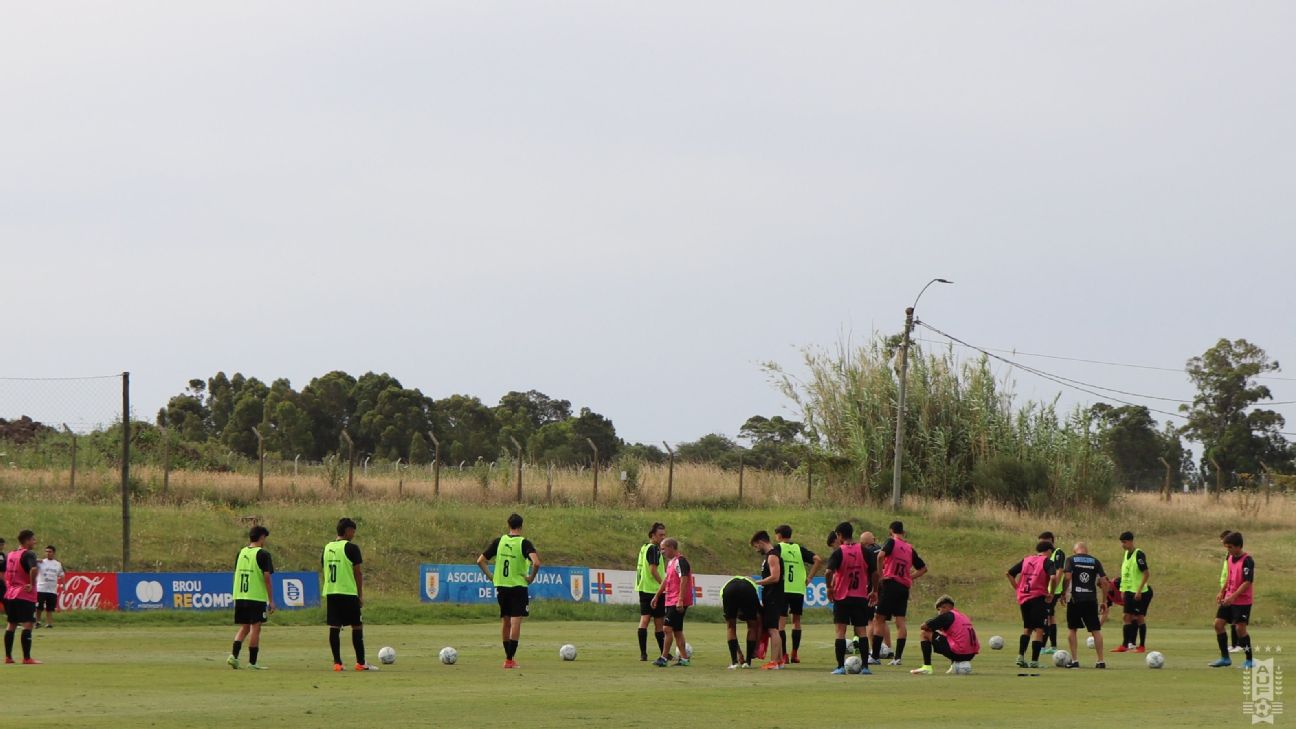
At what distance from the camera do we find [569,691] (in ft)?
55.2

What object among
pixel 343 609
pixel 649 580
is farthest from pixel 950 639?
pixel 343 609

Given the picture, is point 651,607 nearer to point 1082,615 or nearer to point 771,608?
point 771,608

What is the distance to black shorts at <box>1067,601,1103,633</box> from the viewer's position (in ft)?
73.7

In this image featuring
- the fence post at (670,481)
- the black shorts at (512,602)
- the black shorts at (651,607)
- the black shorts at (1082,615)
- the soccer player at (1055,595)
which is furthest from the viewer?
the fence post at (670,481)

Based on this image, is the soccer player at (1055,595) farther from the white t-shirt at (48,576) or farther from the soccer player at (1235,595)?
the white t-shirt at (48,576)

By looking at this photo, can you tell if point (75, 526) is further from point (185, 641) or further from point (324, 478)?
point (185, 641)

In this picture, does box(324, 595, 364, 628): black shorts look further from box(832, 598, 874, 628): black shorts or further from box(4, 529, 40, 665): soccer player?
box(832, 598, 874, 628): black shorts

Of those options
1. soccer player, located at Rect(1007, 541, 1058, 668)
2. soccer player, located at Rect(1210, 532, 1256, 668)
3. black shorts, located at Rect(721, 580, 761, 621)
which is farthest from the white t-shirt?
soccer player, located at Rect(1210, 532, 1256, 668)

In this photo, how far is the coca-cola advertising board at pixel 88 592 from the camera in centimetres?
3325

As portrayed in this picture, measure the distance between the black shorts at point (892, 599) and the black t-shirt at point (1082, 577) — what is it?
9.41ft

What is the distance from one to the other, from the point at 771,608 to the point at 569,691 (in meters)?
4.96

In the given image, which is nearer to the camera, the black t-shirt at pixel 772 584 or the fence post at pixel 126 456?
the black t-shirt at pixel 772 584

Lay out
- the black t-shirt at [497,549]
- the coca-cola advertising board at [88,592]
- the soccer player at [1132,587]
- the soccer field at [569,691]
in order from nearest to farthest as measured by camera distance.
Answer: the soccer field at [569,691] < the black t-shirt at [497,549] < the soccer player at [1132,587] < the coca-cola advertising board at [88,592]

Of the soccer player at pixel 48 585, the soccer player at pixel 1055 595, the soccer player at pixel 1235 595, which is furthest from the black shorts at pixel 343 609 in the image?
the soccer player at pixel 48 585
